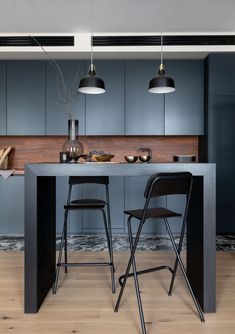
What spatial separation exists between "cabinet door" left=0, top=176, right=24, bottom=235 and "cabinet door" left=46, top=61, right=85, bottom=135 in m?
0.95

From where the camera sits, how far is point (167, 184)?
1.78 m

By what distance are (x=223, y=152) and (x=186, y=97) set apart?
0.97 m

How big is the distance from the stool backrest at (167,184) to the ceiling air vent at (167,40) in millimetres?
2691

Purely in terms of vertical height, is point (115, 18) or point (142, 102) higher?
point (115, 18)

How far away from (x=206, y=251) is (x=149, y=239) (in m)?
2.01

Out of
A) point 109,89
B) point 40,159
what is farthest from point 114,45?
point 40,159

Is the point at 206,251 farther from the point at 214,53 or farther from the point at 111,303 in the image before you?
the point at 214,53

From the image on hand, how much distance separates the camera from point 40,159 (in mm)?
4664

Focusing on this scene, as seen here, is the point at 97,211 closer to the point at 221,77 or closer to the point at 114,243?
the point at 114,243

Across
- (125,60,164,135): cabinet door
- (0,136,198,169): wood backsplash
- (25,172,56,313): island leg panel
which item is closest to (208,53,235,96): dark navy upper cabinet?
(125,60,164,135): cabinet door

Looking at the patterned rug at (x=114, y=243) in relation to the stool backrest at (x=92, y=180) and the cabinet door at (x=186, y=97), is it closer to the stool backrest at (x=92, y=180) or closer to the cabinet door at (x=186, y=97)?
the stool backrest at (x=92, y=180)

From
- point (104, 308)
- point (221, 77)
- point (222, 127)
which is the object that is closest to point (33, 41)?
point (221, 77)

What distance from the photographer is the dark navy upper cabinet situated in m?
3.95

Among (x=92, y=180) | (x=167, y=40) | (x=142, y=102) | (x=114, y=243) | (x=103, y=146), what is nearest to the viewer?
(x=92, y=180)
